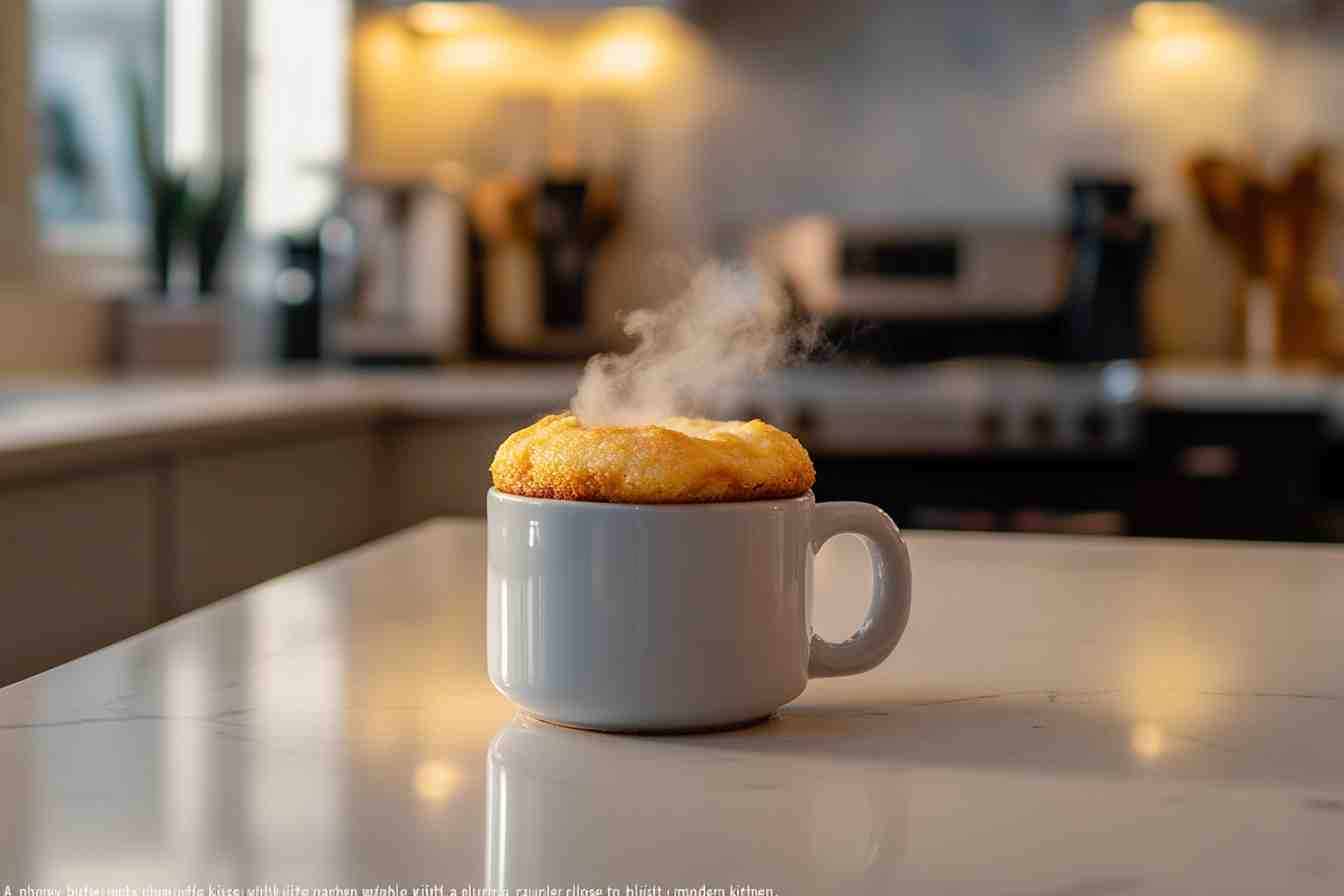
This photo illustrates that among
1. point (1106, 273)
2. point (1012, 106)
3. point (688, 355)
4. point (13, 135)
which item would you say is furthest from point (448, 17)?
point (688, 355)

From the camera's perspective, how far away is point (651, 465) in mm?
574

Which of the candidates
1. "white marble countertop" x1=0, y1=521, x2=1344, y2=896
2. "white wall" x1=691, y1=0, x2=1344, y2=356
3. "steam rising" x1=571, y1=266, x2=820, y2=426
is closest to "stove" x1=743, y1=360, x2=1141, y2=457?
"white wall" x1=691, y1=0, x2=1344, y2=356

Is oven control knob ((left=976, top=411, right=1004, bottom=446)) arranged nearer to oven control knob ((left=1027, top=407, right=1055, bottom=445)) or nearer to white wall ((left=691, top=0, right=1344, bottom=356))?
oven control knob ((left=1027, top=407, right=1055, bottom=445))

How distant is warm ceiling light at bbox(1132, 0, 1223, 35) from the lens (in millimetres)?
3213

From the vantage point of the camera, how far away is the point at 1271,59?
332cm

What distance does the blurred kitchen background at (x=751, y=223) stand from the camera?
8.90 feet

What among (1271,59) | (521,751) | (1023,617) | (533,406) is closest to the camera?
(521,751)

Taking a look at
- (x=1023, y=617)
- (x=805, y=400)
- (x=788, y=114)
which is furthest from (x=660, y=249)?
(x=1023, y=617)

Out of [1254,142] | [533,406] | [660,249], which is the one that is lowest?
[533,406]

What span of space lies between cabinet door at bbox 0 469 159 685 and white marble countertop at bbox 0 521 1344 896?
80cm

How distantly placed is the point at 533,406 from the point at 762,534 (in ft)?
6.97

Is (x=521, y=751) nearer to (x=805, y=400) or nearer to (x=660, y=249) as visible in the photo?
(x=805, y=400)

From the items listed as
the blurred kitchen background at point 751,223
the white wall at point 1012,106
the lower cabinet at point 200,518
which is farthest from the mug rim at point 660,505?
the white wall at point 1012,106

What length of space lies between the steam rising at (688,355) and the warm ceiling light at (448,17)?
9.18ft
